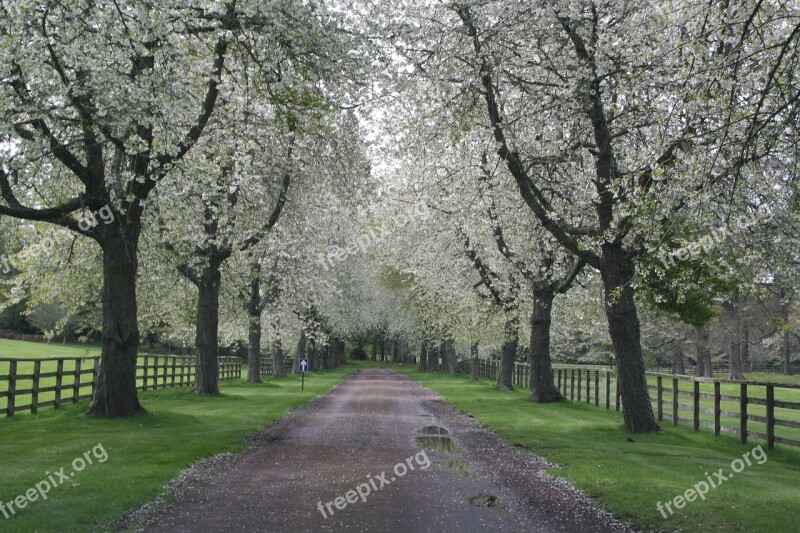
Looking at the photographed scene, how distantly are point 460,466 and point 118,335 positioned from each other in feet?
28.5

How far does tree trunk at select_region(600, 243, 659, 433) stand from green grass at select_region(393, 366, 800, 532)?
53 cm

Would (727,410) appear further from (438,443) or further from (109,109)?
(109,109)

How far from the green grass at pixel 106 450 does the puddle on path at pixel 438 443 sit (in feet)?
11.2

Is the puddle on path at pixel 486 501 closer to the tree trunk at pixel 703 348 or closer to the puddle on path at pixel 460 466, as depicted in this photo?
the puddle on path at pixel 460 466

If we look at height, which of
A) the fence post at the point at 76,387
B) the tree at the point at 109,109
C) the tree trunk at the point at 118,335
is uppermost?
the tree at the point at 109,109

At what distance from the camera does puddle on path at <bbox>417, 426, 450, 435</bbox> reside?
1512cm

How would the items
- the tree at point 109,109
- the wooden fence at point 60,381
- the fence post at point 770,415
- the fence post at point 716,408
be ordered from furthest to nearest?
the wooden fence at point 60,381 < the fence post at point 716,408 < the fence post at point 770,415 < the tree at point 109,109

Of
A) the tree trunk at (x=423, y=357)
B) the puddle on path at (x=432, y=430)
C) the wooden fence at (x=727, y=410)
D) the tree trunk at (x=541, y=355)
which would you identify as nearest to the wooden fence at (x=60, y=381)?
the puddle on path at (x=432, y=430)

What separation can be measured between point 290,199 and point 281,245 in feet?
9.90

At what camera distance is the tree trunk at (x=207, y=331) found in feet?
79.5

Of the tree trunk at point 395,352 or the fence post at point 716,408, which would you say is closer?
the fence post at point 716,408

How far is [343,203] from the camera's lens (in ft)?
63.5

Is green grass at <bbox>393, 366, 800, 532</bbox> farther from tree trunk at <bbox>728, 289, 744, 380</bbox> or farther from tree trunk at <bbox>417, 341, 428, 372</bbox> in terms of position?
tree trunk at <bbox>417, 341, 428, 372</bbox>

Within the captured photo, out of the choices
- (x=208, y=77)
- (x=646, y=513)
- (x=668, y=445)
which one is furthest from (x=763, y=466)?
(x=208, y=77)
